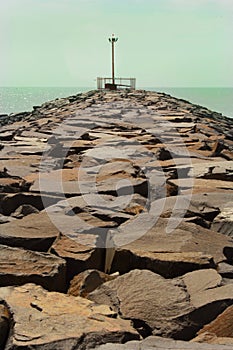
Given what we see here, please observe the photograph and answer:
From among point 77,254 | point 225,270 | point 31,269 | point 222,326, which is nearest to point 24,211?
point 77,254

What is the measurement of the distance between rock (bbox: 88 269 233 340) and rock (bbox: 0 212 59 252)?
55 cm

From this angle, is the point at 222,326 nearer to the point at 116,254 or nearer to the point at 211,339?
the point at 211,339

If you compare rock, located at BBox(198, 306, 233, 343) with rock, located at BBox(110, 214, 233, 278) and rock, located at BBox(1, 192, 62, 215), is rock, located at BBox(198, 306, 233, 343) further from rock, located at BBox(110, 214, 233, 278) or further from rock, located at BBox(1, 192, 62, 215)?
rock, located at BBox(1, 192, 62, 215)

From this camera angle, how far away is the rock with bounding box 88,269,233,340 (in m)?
A: 1.84

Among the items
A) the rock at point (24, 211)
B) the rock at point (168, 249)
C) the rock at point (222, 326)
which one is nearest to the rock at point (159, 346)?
the rock at point (222, 326)

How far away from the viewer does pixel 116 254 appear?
2.41 meters

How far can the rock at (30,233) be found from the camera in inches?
99.7

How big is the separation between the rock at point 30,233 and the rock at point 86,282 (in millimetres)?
396

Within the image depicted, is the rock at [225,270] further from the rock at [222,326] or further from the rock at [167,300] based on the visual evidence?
the rock at [222,326]

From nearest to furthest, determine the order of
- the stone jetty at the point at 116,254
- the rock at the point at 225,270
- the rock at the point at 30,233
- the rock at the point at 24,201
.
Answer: the stone jetty at the point at 116,254, the rock at the point at 225,270, the rock at the point at 30,233, the rock at the point at 24,201

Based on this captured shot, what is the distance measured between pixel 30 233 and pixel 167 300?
89 centimetres

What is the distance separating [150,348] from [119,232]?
3.46ft

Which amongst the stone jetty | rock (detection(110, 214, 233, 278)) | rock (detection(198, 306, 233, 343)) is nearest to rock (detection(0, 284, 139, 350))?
the stone jetty

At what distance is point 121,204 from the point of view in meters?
3.19
